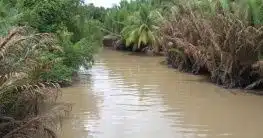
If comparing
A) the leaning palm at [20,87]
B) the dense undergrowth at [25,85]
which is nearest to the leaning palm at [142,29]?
the dense undergrowth at [25,85]

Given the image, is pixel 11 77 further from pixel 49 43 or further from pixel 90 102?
pixel 90 102

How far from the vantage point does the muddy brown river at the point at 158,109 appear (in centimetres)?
934

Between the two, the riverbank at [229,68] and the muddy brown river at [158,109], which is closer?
the muddy brown river at [158,109]

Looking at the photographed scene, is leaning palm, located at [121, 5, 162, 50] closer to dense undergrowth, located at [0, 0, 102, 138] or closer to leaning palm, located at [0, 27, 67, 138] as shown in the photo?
dense undergrowth, located at [0, 0, 102, 138]

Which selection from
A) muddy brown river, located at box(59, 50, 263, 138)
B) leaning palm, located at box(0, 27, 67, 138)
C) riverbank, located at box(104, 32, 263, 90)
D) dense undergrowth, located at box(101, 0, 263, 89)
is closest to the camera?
leaning palm, located at box(0, 27, 67, 138)

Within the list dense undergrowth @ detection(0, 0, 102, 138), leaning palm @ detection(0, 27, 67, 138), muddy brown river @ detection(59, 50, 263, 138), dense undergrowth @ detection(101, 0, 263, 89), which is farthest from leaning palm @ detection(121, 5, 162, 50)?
leaning palm @ detection(0, 27, 67, 138)

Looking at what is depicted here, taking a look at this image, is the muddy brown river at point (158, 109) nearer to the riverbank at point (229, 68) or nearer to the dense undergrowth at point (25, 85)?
the riverbank at point (229, 68)

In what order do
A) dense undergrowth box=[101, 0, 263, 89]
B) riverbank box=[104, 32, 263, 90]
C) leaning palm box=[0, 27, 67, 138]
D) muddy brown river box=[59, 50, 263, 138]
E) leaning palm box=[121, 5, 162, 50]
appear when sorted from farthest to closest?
leaning palm box=[121, 5, 162, 50] → riverbank box=[104, 32, 263, 90] → dense undergrowth box=[101, 0, 263, 89] → muddy brown river box=[59, 50, 263, 138] → leaning palm box=[0, 27, 67, 138]

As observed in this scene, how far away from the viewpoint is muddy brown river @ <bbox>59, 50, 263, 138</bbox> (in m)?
9.34

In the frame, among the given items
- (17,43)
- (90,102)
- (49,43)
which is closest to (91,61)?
(90,102)

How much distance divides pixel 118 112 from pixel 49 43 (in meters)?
3.02

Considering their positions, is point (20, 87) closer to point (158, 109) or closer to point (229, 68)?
point (158, 109)

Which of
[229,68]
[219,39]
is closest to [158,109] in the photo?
[229,68]

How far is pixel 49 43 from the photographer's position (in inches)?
349
